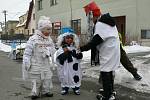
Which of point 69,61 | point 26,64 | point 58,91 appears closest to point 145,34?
point 58,91

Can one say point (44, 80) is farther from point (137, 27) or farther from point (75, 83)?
point (137, 27)

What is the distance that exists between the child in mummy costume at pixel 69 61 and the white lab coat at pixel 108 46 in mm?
1477

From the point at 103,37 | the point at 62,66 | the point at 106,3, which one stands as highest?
the point at 106,3

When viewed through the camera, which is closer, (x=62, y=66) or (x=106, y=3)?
(x=62, y=66)

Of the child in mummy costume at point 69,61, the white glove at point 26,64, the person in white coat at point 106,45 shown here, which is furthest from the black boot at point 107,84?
the white glove at point 26,64

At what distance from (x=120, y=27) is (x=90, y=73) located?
1600 centimetres

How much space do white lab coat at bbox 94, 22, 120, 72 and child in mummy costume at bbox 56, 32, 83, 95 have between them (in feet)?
4.85

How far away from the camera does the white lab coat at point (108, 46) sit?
747 cm

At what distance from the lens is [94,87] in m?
10.2

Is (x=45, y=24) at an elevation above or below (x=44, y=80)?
Result: above

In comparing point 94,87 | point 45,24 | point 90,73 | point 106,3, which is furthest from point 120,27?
point 45,24

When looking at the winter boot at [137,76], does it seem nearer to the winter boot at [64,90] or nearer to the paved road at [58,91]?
the paved road at [58,91]

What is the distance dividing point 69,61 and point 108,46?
1.72m

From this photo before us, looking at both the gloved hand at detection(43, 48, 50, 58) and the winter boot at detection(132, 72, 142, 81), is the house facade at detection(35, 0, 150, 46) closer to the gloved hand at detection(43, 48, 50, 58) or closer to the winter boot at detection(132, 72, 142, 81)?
the winter boot at detection(132, 72, 142, 81)
